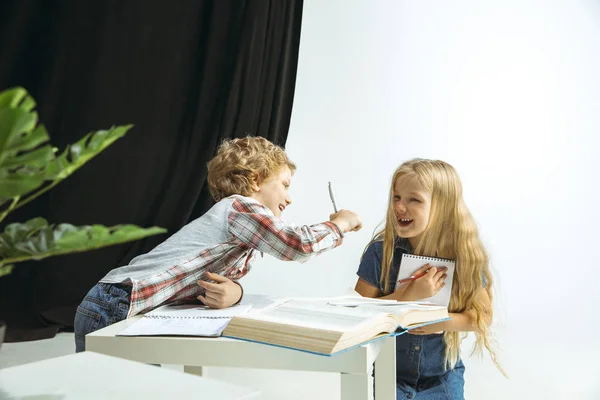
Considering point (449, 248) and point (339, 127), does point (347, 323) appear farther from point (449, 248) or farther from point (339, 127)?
point (339, 127)

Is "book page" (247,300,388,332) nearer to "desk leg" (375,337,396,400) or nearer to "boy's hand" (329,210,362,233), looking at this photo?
"desk leg" (375,337,396,400)

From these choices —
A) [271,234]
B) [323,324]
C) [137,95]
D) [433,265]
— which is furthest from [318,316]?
[137,95]

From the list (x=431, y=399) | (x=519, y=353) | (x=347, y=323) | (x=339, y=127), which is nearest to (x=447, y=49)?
(x=339, y=127)

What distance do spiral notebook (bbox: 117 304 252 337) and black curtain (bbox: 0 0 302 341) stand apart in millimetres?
2068

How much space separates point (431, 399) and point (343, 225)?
0.45 metres

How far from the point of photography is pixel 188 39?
11.0 ft

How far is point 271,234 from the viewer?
1.39 m

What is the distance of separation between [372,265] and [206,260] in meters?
0.45

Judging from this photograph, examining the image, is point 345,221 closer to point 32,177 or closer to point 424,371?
point 424,371

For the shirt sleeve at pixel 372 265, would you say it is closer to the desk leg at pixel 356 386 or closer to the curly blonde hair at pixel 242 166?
the curly blonde hair at pixel 242 166

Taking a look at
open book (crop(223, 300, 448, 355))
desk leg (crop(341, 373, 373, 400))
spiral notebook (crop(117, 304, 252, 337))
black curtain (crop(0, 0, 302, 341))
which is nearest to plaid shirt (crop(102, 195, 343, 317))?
spiral notebook (crop(117, 304, 252, 337))

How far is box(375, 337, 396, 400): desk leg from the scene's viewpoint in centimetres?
111

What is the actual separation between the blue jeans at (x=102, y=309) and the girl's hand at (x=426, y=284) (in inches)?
23.5

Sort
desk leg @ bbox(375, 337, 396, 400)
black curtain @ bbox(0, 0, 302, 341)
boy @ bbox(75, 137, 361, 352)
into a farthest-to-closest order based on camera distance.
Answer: black curtain @ bbox(0, 0, 302, 341), boy @ bbox(75, 137, 361, 352), desk leg @ bbox(375, 337, 396, 400)
